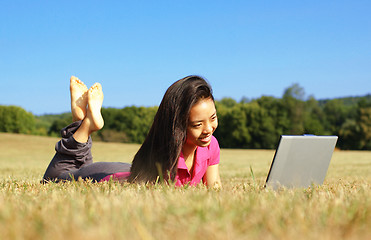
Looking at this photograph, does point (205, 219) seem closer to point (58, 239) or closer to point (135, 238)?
point (135, 238)

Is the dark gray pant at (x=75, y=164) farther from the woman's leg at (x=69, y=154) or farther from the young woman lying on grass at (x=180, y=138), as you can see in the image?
the young woman lying on grass at (x=180, y=138)

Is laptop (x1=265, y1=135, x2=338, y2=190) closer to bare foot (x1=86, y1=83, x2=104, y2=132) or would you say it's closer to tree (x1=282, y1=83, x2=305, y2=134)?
bare foot (x1=86, y1=83, x2=104, y2=132)

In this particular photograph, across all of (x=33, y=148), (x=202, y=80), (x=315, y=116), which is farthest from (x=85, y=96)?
(x=315, y=116)

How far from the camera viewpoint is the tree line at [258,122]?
5800cm

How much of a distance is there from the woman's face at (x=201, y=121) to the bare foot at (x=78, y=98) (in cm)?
191

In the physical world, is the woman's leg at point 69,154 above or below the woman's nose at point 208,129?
below

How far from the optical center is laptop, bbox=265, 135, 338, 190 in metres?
3.26

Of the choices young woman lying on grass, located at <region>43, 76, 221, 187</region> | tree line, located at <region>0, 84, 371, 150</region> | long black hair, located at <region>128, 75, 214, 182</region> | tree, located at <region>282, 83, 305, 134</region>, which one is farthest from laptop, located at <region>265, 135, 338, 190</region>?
tree, located at <region>282, 83, 305, 134</region>

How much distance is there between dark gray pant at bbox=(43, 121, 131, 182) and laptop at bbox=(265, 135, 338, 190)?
234 centimetres

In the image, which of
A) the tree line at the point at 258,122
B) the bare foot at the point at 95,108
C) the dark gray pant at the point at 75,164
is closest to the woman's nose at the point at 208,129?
the bare foot at the point at 95,108

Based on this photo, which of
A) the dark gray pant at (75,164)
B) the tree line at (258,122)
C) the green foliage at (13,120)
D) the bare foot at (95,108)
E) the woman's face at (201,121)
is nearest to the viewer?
the woman's face at (201,121)

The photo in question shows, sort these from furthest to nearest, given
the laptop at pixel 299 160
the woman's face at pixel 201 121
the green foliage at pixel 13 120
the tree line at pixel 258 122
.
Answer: the green foliage at pixel 13 120 → the tree line at pixel 258 122 → the woman's face at pixel 201 121 → the laptop at pixel 299 160

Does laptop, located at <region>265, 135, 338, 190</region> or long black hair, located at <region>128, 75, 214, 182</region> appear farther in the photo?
long black hair, located at <region>128, 75, 214, 182</region>

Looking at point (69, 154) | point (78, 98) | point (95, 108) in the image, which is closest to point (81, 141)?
point (69, 154)
